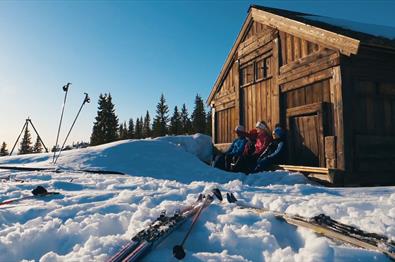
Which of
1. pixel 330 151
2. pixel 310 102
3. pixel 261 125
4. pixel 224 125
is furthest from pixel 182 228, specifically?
pixel 224 125

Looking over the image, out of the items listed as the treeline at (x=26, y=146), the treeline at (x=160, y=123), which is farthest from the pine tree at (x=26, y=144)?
the treeline at (x=160, y=123)

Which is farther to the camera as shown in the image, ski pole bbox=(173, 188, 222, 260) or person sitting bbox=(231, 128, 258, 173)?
person sitting bbox=(231, 128, 258, 173)

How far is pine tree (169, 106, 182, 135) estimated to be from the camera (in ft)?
164

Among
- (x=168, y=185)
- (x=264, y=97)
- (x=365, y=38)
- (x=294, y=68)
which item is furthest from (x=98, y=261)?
(x=264, y=97)

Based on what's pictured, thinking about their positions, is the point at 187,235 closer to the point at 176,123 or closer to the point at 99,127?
the point at 99,127

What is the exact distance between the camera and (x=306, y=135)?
866 cm

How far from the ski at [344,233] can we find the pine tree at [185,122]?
4686cm

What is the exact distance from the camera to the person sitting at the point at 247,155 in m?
9.62

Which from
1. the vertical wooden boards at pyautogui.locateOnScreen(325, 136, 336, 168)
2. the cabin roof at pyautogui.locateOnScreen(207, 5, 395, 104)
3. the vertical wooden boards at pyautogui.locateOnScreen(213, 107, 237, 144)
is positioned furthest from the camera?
the vertical wooden boards at pyautogui.locateOnScreen(213, 107, 237, 144)

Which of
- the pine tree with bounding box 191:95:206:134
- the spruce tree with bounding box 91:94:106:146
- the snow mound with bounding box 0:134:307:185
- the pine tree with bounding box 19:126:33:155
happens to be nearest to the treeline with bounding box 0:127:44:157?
the pine tree with bounding box 19:126:33:155

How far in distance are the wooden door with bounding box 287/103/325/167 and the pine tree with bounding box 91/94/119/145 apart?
118 ft

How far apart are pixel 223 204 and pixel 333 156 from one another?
15.5ft

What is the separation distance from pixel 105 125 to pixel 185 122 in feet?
50.2

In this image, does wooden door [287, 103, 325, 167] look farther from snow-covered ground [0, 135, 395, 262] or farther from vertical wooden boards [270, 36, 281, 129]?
snow-covered ground [0, 135, 395, 262]
